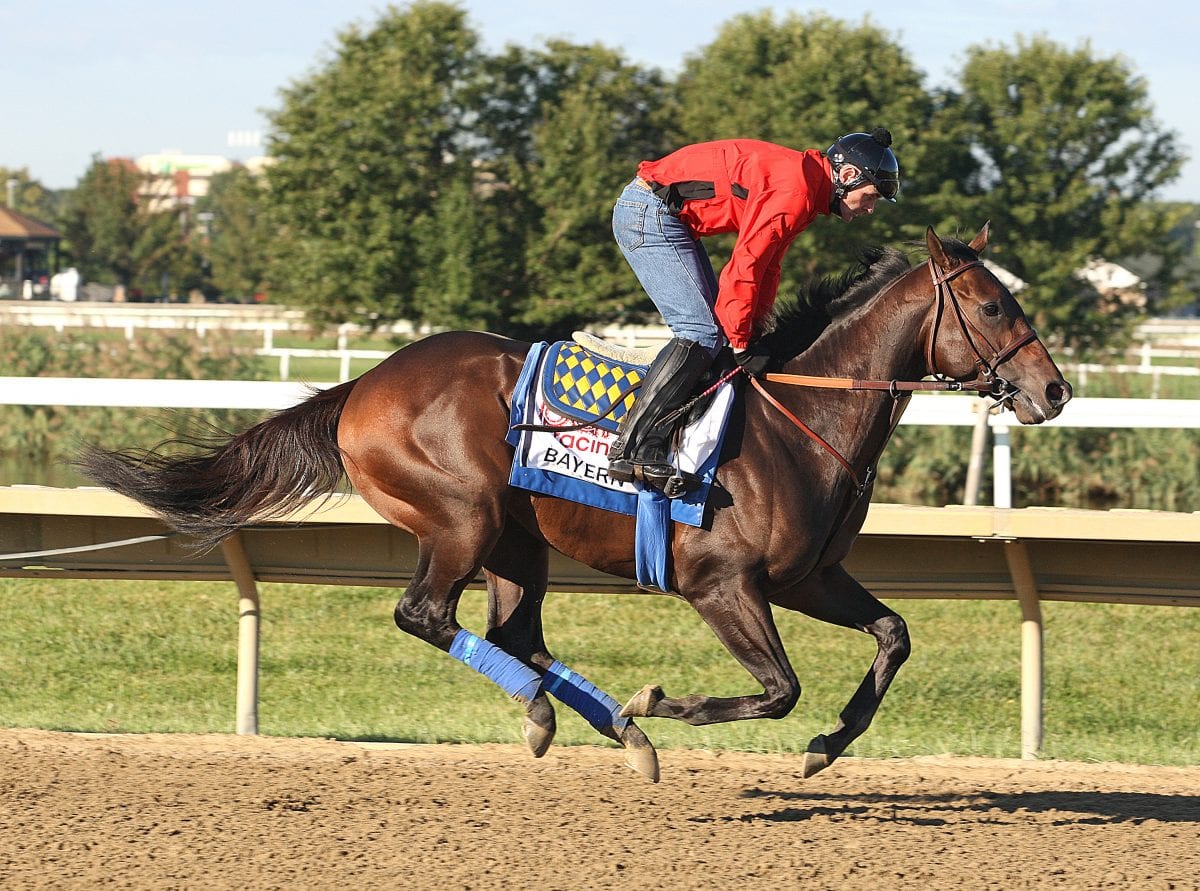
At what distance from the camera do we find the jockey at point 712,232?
4.33 m

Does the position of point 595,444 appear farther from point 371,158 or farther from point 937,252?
point 371,158

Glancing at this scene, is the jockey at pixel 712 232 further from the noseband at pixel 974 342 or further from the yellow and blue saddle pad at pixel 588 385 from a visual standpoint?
the noseband at pixel 974 342

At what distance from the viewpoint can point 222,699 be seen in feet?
20.9

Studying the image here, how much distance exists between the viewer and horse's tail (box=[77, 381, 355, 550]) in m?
4.87

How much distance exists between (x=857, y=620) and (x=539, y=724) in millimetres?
1050

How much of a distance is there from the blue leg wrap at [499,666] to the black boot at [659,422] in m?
0.69

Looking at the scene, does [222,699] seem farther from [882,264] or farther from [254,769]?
[882,264]

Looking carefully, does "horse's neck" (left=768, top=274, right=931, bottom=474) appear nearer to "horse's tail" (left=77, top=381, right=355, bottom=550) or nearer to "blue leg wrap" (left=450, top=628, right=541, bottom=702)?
"blue leg wrap" (left=450, top=628, right=541, bottom=702)

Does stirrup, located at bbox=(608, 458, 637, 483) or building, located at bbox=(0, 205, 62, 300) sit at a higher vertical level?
building, located at bbox=(0, 205, 62, 300)

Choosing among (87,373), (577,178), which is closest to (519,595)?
(87,373)

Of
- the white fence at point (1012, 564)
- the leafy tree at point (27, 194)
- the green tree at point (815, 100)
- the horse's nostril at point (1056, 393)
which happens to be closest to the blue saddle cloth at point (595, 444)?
the horse's nostril at point (1056, 393)

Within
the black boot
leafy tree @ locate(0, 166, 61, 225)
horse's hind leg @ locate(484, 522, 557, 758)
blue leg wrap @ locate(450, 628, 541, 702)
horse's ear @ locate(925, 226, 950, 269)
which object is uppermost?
leafy tree @ locate(0, 166, 61, 225)

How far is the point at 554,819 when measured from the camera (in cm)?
434

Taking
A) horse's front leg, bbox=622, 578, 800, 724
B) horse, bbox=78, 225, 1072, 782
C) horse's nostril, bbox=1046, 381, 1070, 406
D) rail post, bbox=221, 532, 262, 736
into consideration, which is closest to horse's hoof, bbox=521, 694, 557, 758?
horse, bbox=78, 225, 1072, 782
